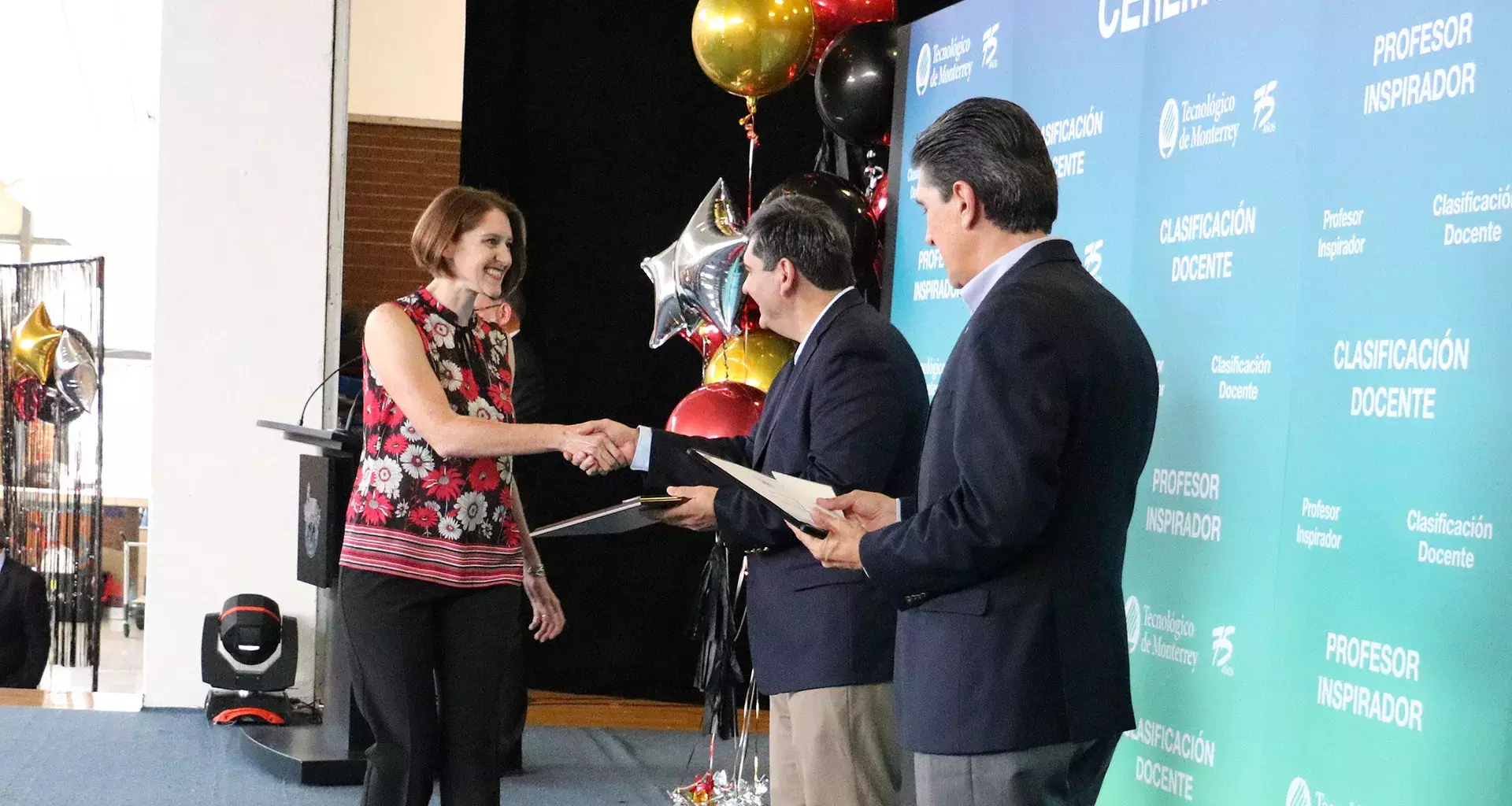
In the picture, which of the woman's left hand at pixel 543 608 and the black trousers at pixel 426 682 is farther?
the woman's left hand at pixel 543 608

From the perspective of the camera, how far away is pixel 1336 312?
227 cm

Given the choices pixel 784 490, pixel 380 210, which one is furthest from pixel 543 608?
pixel 380 210

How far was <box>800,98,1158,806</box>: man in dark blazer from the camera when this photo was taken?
164 cm

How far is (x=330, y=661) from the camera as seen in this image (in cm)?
470

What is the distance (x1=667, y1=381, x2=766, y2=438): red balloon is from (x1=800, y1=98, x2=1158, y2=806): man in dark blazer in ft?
6.00

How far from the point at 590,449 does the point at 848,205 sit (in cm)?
133

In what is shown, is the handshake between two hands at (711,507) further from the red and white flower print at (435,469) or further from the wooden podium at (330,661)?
the wooden podium at (330,661)

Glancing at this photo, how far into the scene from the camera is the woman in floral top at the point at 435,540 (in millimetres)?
2557

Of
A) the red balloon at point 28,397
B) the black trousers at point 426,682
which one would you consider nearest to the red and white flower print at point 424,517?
the black trousers at point 426,682

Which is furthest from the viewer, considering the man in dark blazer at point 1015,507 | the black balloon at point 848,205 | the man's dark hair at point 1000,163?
the black balloon at point 848,205

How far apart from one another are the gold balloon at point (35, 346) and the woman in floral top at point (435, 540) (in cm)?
492

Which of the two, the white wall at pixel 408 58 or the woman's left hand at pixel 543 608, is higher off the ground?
the white wall at pixel 408 58

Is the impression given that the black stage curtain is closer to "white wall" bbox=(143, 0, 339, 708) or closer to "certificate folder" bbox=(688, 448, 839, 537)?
"white wall" bbox=(143, 0, 339, 708)

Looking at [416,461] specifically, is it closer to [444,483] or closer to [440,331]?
[444,483]
